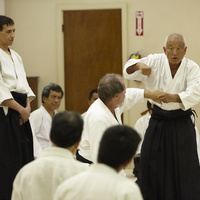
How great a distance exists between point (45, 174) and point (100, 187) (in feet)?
1.30

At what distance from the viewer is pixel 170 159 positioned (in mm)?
3938

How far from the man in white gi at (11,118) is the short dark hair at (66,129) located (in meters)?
1.81

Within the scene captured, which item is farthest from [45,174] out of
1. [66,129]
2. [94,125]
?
[94,125]

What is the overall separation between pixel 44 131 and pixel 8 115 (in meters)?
1.51

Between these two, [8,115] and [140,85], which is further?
[140,85]

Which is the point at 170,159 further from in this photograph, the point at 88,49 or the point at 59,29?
the point at 59,29

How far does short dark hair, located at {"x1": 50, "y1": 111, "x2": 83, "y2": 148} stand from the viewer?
209cm

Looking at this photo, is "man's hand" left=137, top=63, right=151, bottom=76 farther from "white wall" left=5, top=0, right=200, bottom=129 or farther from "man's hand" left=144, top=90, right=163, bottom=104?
"white wall" left=5, top=0, right=200, bottom=129

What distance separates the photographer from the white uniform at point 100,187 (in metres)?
1.79

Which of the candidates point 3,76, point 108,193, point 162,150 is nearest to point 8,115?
point 3,76

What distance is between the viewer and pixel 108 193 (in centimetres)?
179

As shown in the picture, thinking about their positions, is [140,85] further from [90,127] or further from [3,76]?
[90,127]

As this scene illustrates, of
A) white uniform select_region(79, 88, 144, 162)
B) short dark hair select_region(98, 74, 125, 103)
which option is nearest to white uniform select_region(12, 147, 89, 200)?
white uniform select_region(79, 88, 144, 162)

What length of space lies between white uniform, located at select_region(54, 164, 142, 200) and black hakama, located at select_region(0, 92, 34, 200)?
6.93ft
